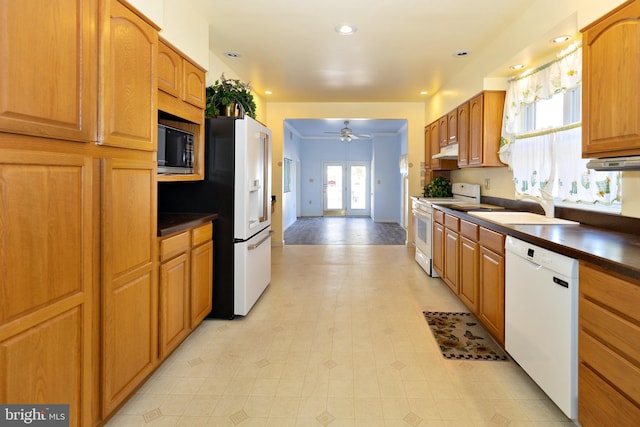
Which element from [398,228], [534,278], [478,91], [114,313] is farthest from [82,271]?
[398,228]

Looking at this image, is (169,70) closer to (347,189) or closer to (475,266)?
(475,266)

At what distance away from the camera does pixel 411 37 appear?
3.67 m

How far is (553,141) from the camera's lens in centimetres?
310

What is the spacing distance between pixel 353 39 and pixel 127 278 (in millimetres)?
3066

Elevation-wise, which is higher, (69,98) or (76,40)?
(76,40)

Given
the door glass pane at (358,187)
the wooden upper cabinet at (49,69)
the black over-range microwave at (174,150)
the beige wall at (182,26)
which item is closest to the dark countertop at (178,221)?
the black over-range microwave at (174,150)

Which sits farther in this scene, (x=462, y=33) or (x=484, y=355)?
(x=462, y=33)

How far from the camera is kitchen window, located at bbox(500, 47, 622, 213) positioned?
8.63 ft

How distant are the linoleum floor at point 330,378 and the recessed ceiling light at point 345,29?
103 inches

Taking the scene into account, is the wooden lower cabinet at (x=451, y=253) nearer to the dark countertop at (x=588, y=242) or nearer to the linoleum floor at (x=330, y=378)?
the linoleum floor at (x=330, y=378)

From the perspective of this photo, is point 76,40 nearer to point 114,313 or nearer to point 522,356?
point 114,313

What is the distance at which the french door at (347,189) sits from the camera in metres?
12.5

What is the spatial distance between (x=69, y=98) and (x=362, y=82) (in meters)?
4.41

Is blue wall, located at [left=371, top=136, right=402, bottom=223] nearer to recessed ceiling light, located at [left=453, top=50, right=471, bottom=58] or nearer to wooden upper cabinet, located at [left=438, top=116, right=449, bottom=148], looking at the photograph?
wooden upper cabinet, located at [left=438, top=116, right=449, bottom=148]
